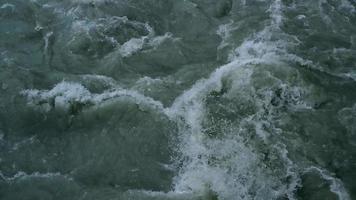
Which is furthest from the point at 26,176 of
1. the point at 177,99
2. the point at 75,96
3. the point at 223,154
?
the point at 223,154

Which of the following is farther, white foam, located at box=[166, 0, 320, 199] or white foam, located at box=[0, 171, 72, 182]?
white foam, located at box=[0, 171, 72, 182]

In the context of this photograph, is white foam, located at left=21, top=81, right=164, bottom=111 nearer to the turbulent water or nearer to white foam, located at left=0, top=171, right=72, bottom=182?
the turbulent water

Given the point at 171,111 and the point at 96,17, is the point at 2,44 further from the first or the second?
the point at 171,111

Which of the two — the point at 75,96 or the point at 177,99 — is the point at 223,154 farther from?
the point at 75,96

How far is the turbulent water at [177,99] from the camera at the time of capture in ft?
20.8

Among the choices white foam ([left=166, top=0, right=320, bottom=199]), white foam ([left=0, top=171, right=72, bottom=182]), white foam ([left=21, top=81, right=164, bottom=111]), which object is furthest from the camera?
white foam ([left=21, top=81, right=164, bottom=111])

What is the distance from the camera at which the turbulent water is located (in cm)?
635

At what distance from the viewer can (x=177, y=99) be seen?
7.40 meters

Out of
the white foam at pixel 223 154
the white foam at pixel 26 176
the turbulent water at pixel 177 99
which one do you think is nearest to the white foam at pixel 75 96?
the turbulent water at pixel 177 99

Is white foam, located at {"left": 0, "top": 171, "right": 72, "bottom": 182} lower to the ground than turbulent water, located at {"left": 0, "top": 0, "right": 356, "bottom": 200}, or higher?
lower

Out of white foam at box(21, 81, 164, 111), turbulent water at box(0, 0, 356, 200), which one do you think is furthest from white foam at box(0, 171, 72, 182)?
white foam at box(21, 81, 164, 111)

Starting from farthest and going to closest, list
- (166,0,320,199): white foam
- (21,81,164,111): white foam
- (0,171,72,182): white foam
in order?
(21,81,164,111): white foam
(0,171,72,182): white foam
(166,0,320,199): white foam

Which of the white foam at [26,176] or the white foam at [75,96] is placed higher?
the white foam at [75,96]

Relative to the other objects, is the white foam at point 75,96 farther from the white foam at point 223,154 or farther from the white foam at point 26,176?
the white foam at point 26,176
